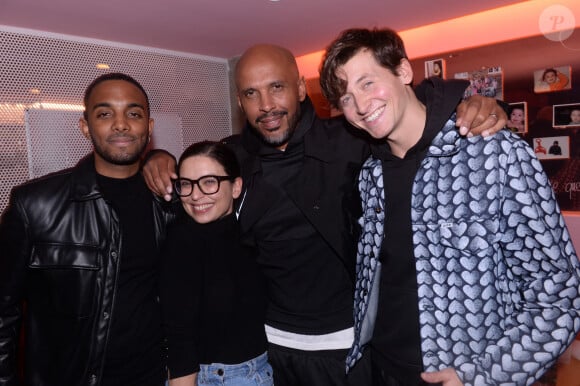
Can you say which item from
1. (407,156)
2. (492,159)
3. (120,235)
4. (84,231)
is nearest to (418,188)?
(407,156)

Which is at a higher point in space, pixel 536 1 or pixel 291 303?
pixel 536 1

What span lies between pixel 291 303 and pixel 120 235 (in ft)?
3.20

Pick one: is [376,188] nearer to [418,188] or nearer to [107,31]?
[418,188]

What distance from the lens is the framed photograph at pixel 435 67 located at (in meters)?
4.46

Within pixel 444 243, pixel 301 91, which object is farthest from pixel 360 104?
pixel 301 91

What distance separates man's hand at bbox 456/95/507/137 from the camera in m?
1.41

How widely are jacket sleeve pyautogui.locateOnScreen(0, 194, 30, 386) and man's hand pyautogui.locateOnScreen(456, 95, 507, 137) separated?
6.72 feet

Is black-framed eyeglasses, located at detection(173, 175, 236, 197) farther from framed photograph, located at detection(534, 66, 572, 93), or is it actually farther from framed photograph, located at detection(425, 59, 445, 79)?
framed photograph, located at detection(534, 66, 572, 93)

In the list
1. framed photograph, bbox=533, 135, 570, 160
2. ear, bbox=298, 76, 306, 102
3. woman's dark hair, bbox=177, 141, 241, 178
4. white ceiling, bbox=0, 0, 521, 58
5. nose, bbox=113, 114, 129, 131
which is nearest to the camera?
woman's dark hair, bbox=177, 141, 241, 178

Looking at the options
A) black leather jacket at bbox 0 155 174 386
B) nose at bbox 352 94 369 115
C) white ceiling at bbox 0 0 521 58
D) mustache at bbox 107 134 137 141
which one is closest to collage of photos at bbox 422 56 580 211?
white ceiling at bbox 0 0 521 58

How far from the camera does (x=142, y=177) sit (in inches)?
92.0

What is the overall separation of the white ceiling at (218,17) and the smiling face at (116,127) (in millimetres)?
1278

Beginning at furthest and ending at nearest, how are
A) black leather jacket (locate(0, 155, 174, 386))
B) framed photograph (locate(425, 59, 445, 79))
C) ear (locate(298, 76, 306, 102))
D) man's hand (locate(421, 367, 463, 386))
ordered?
framed photograph (locate(425, 59, 445, 79)) < ear (locate(298, 76, 306, 102)) < black leather jacket (locate(0, 155, 174, 386)) < man's hand (locate(421, 367, 463, 386))

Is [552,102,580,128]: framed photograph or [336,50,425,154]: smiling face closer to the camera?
[336,50,425,154]: smiling face
